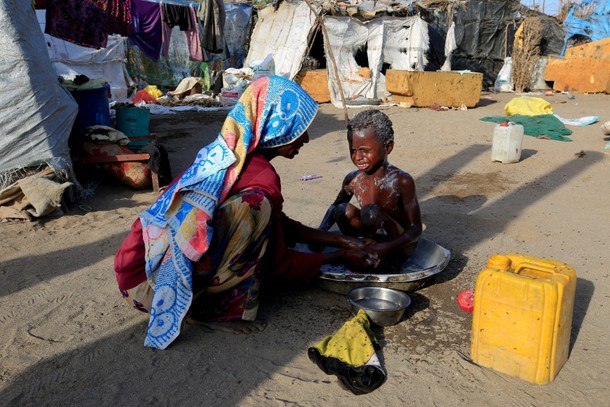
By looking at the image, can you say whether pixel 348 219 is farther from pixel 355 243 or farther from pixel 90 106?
pixel 90 106

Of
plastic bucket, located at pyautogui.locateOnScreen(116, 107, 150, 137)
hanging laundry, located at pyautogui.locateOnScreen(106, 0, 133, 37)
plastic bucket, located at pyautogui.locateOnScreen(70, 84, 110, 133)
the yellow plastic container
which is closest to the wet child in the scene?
the yellow plastic container

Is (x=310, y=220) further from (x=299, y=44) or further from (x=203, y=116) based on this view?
(x=299, y=44)

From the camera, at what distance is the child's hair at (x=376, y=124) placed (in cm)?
306

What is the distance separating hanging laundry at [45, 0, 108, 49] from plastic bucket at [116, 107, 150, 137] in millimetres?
1654

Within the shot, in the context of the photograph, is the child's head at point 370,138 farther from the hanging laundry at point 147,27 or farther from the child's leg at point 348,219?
the hanging laundry at point 147,27

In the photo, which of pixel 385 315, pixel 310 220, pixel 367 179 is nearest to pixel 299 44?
pixel 310 220

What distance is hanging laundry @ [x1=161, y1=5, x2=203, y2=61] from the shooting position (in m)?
12.3

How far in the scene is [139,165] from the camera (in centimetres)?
558

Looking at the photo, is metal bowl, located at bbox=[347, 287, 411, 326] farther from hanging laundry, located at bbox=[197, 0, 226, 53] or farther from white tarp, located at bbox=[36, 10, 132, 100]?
white tarp, located at bbox=[36, 10, 132, 100]

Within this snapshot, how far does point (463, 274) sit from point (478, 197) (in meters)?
1.96

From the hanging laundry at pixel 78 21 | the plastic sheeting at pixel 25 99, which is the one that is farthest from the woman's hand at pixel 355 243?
the hanging laundry at pixel 78 21

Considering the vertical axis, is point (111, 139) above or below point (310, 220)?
above

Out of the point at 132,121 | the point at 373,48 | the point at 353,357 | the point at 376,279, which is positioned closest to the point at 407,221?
the point at 376,279

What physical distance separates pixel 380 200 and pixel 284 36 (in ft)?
39.8
